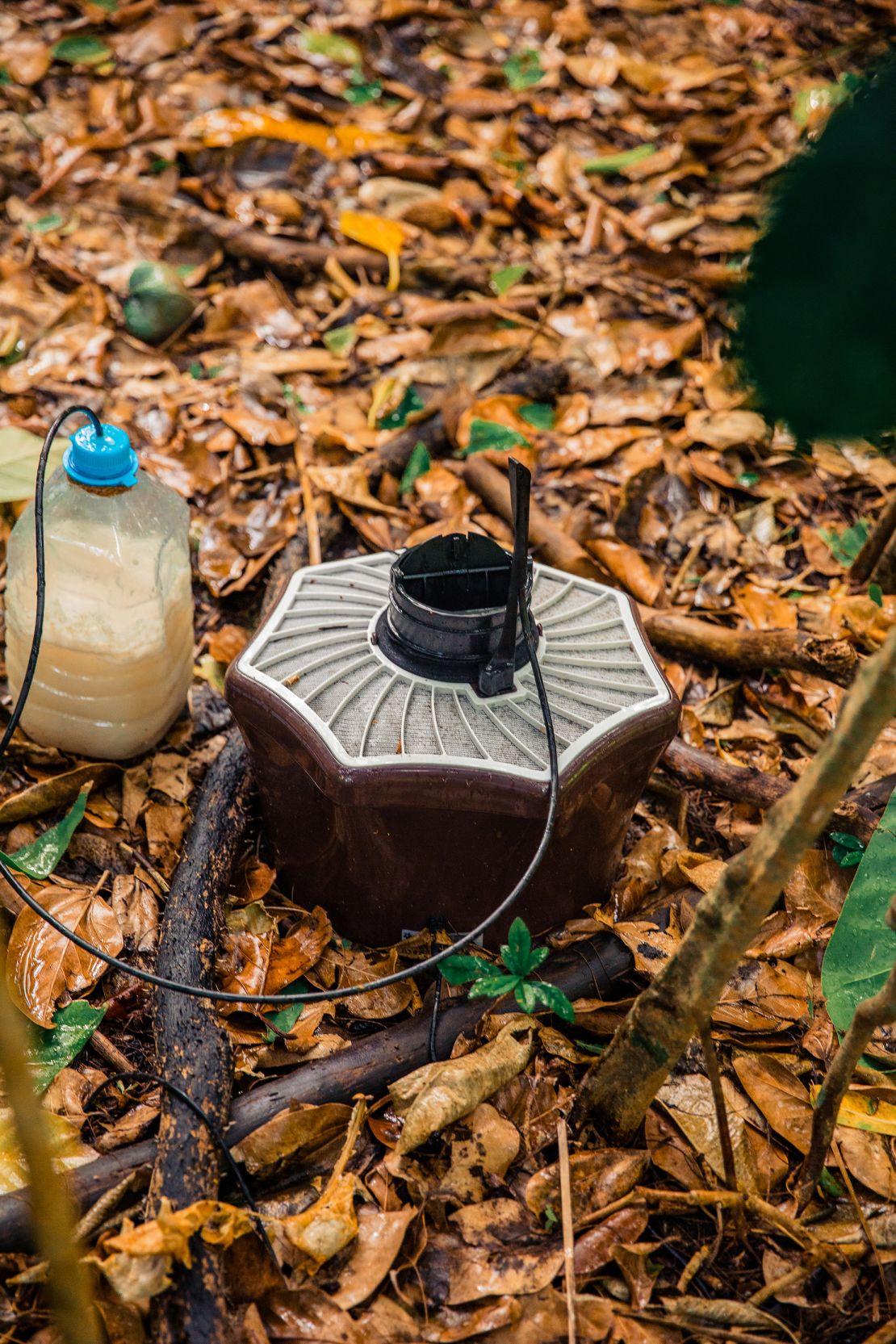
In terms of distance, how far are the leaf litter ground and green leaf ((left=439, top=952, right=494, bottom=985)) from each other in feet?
0.32

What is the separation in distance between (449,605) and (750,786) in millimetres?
643

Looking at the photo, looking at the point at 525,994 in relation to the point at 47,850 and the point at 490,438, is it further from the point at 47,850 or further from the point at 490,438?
the point at 490,438

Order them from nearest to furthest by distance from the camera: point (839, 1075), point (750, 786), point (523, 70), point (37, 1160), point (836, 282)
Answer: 1. point (37, 1160)
2. point (836, 282)
3. point (839, 1075)
4. point (750, 786)
5. point (523, 70)

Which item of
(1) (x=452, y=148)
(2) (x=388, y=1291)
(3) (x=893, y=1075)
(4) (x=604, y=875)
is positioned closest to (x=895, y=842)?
(3) (x=893, y=1075)

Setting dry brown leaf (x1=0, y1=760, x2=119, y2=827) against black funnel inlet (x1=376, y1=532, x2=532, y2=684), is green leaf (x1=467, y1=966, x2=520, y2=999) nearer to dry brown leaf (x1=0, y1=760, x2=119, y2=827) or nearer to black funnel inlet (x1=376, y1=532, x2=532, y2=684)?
black funnel inlet (x1=376, y1=532, x2=532, y2=684)

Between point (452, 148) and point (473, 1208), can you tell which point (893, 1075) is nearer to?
Answer: point (473, 1208)

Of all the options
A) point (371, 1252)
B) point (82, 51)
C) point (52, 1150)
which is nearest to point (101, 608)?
point (52, 1150)

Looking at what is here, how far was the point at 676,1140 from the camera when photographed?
54.8 inches

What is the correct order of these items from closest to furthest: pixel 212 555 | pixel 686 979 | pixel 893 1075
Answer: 1. pixel 686 979
2. pixel 893 1075
3. pixel 212 555

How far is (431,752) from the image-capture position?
1.39 m

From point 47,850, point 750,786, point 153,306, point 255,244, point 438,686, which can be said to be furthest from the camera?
point 255,244

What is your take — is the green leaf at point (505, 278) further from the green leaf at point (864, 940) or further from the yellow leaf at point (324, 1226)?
the yellow leaf at point (324, 1226)

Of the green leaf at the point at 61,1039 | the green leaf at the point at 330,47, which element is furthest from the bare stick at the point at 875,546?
the green leaf at the point at 330,47

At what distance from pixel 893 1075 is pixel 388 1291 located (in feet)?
2.38
